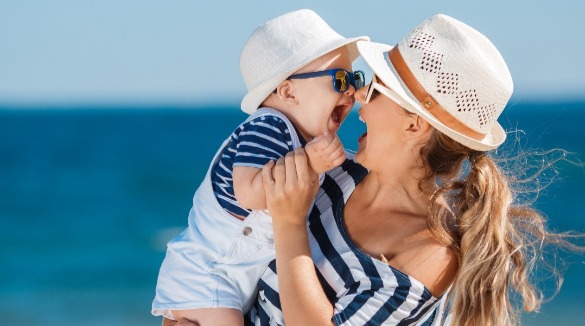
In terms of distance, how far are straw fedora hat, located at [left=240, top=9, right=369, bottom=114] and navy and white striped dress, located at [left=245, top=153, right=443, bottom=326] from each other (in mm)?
344

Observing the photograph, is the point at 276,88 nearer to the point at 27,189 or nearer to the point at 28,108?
the point at 27,189

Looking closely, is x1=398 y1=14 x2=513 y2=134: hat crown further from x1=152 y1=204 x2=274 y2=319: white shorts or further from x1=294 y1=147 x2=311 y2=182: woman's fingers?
x1=152 y1=204 x2=274 y2=319: white shorts

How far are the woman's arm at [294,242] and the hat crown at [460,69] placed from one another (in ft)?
1.35

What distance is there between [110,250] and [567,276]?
6289mm

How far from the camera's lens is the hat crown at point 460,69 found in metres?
2.92

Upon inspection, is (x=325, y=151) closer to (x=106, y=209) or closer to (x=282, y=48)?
→ (x=282, y=48)

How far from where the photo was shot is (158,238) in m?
15.3

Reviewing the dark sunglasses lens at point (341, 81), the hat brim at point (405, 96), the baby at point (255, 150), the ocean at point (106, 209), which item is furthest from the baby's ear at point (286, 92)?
the ocean at point (106, 209)

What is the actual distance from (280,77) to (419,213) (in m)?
0.57

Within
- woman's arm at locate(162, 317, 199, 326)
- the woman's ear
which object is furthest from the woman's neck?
woman's arm at locate(162, 317, 199, 326)

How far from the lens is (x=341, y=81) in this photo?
10.4 feet

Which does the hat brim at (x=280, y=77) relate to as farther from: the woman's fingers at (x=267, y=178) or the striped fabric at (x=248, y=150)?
the woman's fingers at (x=267, y=178)

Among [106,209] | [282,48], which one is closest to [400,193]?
[282,48]

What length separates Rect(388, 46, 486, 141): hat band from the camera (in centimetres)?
297
